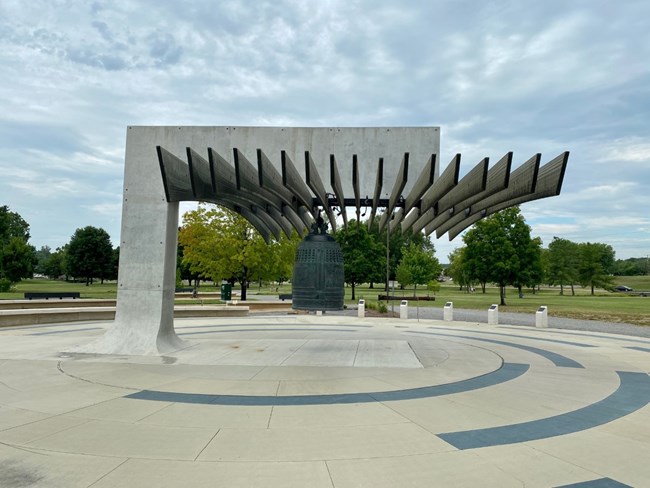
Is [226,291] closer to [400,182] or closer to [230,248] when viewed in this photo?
[230,248]

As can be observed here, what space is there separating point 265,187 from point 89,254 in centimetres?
8410

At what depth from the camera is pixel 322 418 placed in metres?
6.52

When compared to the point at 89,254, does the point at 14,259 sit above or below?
below

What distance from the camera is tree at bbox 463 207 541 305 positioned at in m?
41.3

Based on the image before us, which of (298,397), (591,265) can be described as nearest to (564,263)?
(591,265)

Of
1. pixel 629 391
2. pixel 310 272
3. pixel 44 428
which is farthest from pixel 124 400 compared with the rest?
pixel 629 391

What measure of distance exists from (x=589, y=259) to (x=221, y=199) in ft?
253

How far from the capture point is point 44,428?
5855mm

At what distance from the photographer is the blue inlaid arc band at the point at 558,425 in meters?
5.58

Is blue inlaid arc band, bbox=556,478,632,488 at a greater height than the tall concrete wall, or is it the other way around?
the tall concrete wall

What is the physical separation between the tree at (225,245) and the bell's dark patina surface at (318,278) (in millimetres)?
25262

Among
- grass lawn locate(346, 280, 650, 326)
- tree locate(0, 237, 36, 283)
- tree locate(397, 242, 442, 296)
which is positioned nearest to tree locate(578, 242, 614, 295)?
grass lawn locate(346, 280, 650, 326)

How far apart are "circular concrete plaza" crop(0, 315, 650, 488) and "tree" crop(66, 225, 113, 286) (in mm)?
76292

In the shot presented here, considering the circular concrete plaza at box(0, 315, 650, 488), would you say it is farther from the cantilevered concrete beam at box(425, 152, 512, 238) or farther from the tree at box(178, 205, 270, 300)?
the tree at box(178, 205, 270, 300)
